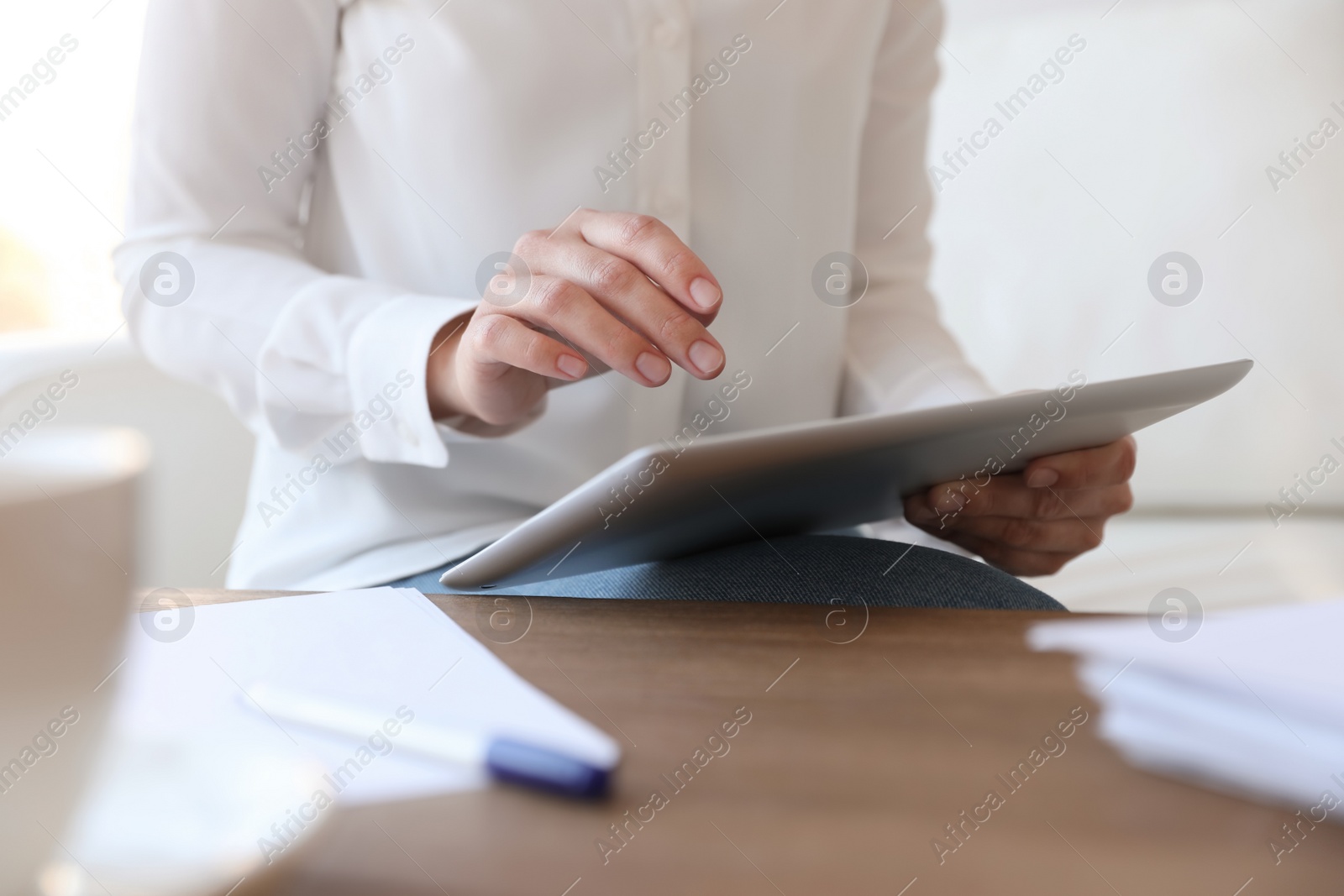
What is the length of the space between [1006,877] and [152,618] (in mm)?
300

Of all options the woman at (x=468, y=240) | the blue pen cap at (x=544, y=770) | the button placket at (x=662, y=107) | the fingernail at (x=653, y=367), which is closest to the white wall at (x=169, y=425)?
the woman at (x=468, y=240)

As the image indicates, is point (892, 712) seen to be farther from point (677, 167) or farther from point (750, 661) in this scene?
point (677, 167)

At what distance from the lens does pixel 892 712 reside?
277 mm

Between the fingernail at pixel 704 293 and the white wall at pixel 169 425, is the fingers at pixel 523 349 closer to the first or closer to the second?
the fingernail at pixel 704 293

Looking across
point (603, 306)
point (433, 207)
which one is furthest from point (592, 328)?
point (433, 207)

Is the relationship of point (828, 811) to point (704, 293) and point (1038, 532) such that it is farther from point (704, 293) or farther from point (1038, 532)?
point (1038, 532)

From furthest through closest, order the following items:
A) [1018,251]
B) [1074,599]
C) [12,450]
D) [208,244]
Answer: [1018,251]
[1074,599]
[208,244]
[12,450]

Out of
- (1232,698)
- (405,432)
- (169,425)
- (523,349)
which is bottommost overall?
(169,425)

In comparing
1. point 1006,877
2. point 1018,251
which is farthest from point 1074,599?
point 1006,877

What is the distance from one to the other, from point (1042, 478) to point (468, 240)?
0.37 meters

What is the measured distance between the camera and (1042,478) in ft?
1.64

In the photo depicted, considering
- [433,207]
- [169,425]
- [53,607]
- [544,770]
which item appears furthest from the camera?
[169,425]

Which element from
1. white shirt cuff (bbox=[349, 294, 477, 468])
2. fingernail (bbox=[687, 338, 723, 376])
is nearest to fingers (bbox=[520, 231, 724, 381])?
fingernail (bbox=[687, 338, 723, 376])

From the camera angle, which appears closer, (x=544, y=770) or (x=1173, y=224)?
(x=544, y=770)
